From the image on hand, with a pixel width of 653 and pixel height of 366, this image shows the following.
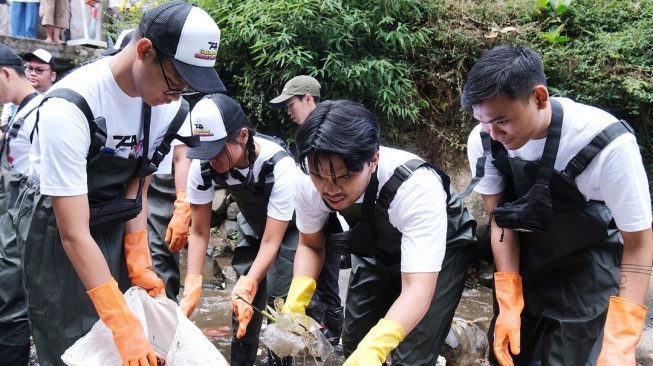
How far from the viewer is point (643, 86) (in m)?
6.30

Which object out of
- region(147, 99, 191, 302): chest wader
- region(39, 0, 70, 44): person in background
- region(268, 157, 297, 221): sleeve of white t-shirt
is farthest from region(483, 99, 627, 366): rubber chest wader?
region(39, 0, 70, 44): person in background

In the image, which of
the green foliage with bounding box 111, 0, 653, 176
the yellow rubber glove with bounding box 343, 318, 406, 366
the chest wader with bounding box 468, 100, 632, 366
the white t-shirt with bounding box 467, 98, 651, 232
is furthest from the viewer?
the green foliage with bounding box 111, 0, 653, 176

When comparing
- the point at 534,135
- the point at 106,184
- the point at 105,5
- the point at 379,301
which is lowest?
the point at 105,5

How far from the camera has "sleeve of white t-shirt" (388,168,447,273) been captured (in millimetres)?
2260

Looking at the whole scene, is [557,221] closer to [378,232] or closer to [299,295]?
[378,232]

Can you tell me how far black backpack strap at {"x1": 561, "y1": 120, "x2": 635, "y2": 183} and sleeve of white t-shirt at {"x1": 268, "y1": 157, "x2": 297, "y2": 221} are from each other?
1.47 metres

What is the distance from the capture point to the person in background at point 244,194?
3039mm

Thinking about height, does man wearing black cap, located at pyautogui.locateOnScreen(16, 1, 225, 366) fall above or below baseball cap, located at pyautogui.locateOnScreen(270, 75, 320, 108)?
above

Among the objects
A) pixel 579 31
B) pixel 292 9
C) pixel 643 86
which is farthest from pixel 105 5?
pixel 643 86

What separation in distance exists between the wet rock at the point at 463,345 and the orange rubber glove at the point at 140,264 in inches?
84.8

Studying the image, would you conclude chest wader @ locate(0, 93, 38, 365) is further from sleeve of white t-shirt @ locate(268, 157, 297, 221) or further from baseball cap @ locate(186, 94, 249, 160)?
sleeve of white t-shirt @ locate(268, 157, 297, 221)

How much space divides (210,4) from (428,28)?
8.45 feet

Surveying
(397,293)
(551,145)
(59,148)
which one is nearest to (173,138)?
(59,148)

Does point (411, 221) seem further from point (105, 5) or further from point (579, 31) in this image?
point (105, 5)
